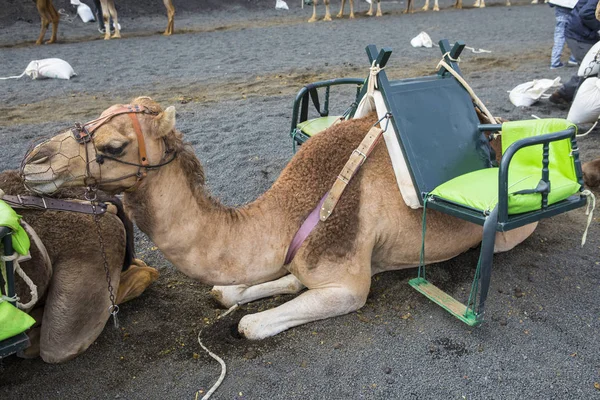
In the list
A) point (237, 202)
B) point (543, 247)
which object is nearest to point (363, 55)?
point (237, 202)

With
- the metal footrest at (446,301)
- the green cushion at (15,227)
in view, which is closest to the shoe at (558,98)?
the metal footrest at (446,301)

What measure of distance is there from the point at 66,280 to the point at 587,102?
495 cm

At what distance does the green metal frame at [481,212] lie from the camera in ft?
7.73

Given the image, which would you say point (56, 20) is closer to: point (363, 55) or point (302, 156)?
point (363, 55)

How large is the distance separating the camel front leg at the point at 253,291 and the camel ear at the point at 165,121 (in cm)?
105

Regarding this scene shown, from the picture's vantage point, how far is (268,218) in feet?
8.96

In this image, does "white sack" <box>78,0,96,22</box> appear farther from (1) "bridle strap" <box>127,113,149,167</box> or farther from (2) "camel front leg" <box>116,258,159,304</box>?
(1) "bridle strap" <box>127,113,149,167</box>

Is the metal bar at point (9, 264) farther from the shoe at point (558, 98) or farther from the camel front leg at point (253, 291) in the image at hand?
the shoe at point (558, 98)

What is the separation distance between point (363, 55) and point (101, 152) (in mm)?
8697

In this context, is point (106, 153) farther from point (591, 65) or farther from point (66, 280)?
point (591, 65)

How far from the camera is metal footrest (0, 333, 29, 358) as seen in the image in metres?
1.94

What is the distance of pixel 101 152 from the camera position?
225cm

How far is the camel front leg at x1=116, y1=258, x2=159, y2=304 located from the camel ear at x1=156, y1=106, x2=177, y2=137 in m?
1.04

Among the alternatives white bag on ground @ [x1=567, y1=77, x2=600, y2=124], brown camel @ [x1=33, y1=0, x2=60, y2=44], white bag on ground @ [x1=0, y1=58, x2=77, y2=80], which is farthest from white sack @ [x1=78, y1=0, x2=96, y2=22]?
white bag on ground @ [x1=567, y1=77, x2=600, y2=124]
